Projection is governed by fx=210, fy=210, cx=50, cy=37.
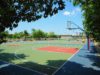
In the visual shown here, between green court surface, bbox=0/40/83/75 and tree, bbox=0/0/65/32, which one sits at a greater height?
tree, bbox=0/0/65/32

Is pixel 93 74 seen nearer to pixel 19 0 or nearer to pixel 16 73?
pixel 16 73

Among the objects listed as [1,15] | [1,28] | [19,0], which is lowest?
[1,28]

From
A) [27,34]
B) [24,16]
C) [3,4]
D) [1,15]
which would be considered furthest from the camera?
[27,34]

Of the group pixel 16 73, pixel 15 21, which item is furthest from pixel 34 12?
pixel 16 73

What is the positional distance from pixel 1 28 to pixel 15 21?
1058 mm

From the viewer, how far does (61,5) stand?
14.4 metres

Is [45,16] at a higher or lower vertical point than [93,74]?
higher

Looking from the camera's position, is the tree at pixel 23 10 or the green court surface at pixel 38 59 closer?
the tree at pixel 23 10

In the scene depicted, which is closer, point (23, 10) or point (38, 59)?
point (23, 10)

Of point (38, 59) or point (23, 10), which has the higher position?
point (23, 10)

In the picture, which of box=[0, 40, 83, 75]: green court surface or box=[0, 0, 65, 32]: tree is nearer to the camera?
box=[0, 0, 65, 32]: tree

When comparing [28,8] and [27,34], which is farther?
[27,34]

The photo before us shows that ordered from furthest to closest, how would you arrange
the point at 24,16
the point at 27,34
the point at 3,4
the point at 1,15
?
1. the point at 27,34
2. the point at 24,16
3. the point at 1,15
4. the point at 3,4

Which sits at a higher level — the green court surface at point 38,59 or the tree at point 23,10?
the tree at point 23,10
